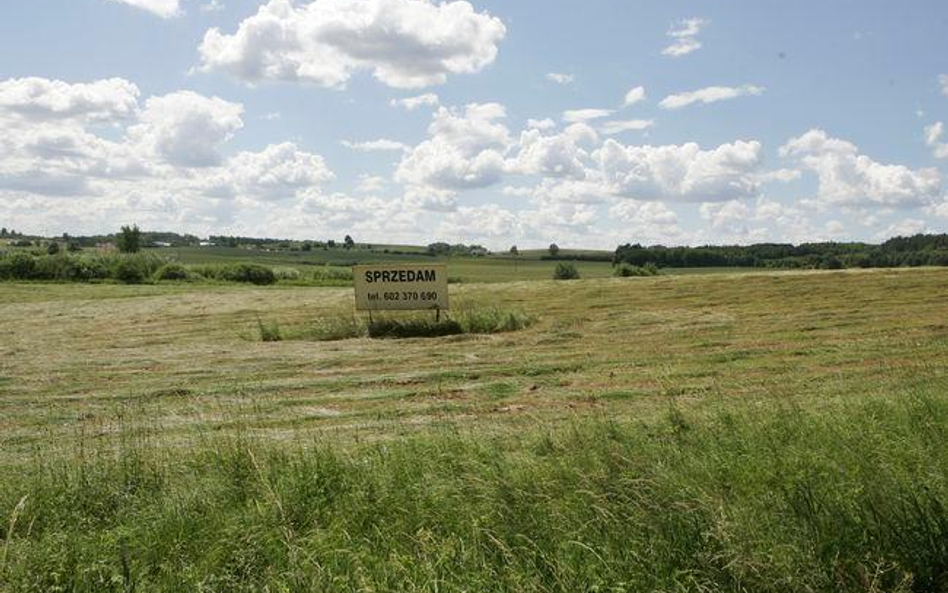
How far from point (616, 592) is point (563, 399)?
6.02 meters

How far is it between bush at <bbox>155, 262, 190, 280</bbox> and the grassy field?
44.6 m

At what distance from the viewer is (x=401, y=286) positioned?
20.9 metres

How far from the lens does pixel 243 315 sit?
27.4 meters

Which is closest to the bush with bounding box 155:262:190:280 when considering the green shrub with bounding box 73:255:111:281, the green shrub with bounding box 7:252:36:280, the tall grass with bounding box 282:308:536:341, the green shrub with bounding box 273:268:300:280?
the green shrub with bounding box 73:255:111:281

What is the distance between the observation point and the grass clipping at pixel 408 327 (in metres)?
19.9

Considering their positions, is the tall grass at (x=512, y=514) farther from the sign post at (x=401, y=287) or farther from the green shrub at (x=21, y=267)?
the green shrub at (x=21, y=267)

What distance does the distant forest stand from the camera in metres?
52.2

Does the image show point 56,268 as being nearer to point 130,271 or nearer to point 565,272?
point 130,271

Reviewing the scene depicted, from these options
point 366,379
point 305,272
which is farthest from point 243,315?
point 305,272

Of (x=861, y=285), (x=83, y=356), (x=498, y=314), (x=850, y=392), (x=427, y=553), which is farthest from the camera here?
(x=861, y=285)

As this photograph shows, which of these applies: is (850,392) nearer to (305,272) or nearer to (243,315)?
(243,315)

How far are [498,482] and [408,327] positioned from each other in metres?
14.5

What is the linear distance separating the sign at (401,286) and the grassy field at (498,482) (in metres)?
7.89

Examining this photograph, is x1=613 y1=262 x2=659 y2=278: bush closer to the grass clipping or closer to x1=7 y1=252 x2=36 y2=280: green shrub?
the grass clipping
